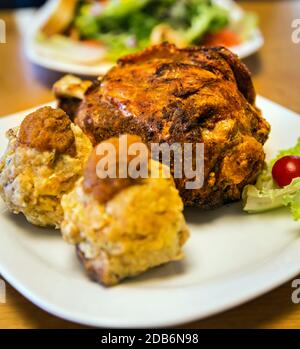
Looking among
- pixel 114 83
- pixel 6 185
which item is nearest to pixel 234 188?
pixel 114 83

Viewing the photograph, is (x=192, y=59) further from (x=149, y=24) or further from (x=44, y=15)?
(x=44, y=15)

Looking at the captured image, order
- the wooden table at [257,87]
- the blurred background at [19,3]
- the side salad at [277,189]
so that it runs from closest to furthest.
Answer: the wooden table at [257,87] → the side salad at [277,189] → the blurred background at [19,3]

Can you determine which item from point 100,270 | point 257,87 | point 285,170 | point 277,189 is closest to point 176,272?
point 100,270

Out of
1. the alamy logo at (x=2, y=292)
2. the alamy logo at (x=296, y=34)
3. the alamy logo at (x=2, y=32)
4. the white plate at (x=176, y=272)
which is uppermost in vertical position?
the alamy logo at (x=296, y=34)

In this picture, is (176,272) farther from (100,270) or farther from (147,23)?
(147,23)

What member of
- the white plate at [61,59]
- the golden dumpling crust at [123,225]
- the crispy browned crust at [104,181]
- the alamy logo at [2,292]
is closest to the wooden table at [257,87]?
the alamy logo at [2,292]

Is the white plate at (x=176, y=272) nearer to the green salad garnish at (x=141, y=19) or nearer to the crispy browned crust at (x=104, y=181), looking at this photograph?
the crispy browned crust at (x=104, y=181)

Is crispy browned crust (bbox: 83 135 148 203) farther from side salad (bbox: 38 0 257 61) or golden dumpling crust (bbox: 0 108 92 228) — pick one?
side salad (bbox: 38 0 257 61)
